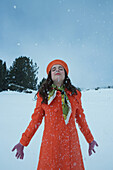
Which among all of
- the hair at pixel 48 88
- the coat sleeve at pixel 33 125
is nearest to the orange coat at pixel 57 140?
the coat sleeve at pixel 33 125

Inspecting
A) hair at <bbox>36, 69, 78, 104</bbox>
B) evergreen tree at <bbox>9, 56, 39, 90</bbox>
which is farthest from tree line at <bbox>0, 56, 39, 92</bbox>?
hair at <bbox>36, 69, 78, 104</bbox>

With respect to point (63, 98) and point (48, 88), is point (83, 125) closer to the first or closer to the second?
point (63, 98)

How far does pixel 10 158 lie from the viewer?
2.33m

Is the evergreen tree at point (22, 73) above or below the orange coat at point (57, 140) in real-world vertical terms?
above

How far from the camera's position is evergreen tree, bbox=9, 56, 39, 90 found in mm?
25634

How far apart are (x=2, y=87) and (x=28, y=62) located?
9.20 m

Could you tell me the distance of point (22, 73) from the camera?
25.9m

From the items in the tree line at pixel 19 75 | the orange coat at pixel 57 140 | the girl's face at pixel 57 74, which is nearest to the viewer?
the orange coat at pixel 57 140

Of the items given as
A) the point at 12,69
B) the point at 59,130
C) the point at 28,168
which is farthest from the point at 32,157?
the point at 12,69

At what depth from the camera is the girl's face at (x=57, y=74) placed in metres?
1.50

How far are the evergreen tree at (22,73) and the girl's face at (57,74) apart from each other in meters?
24.6

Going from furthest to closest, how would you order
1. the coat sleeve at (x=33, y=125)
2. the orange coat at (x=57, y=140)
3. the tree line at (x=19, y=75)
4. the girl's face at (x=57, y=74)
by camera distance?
the tree line at (x=19, y=75) < the girl's face at (x=57, y=74) < the coat sleeve at (x=33, y=125) < the orange coat at (x=57, y=140)

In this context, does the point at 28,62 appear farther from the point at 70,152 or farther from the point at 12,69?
the point at 70,152

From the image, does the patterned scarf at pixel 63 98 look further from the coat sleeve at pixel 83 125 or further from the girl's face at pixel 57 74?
the coat sleeve at pixel 83 125
